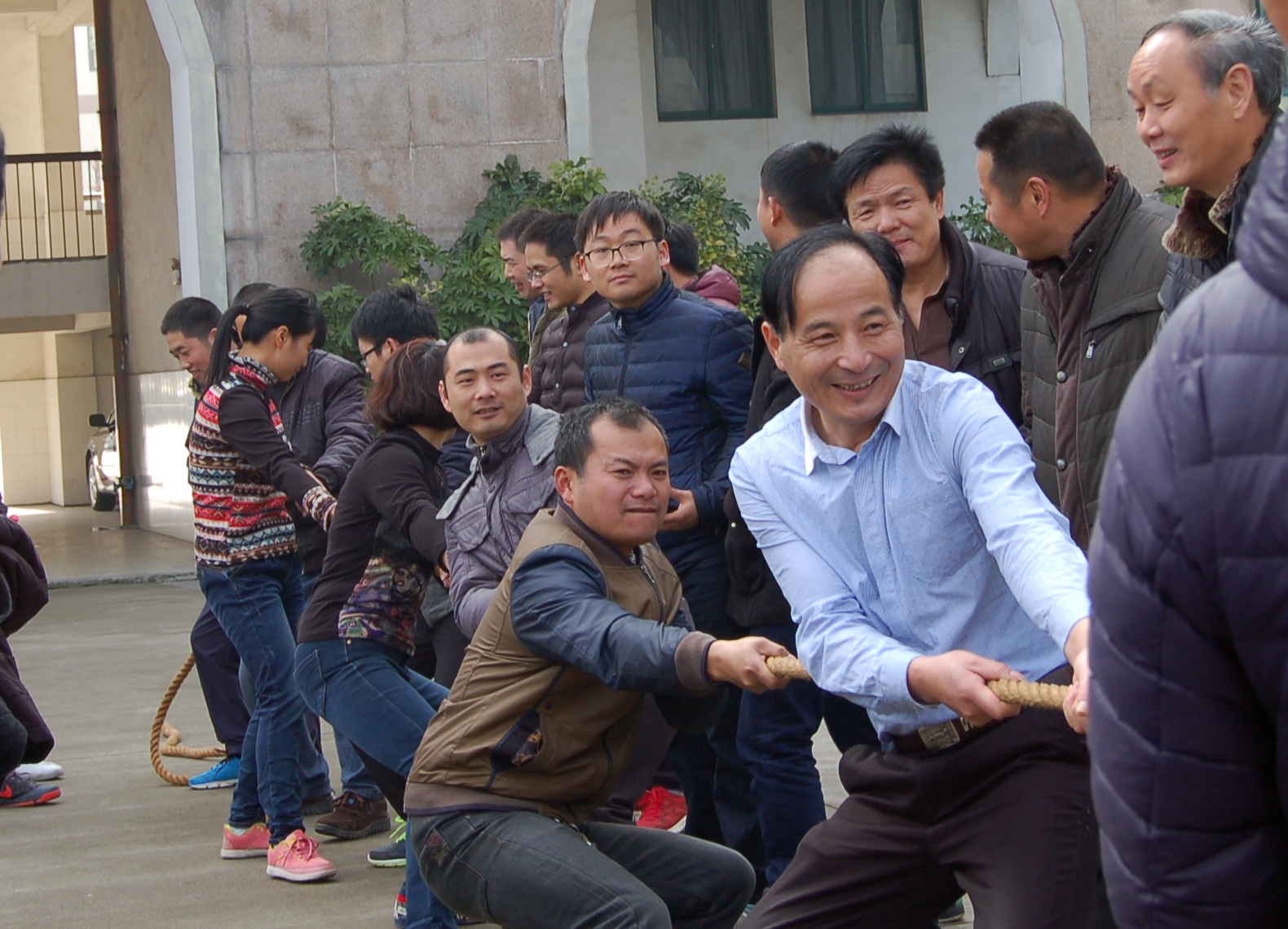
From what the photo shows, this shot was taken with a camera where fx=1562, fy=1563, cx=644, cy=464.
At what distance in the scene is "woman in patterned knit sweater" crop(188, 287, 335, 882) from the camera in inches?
203

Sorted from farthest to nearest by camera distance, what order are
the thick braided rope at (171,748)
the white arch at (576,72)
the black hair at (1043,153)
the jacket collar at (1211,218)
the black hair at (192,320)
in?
1. the white arch at (576,72)
2. the black hair at (192,320)
3. the thick braided rope at (171,748)
4. the black hair at (1043,153)
5. the jacket collar at (1211,218)

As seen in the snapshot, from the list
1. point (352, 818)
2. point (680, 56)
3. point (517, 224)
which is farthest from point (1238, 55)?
point (680, 56)

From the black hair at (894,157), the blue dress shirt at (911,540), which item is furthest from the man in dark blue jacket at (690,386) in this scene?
the blue dress shirt at (911,540)

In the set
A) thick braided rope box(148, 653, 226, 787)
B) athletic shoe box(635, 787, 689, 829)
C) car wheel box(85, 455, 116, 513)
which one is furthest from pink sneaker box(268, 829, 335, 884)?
car wheel box(85, 455, 116, 513)

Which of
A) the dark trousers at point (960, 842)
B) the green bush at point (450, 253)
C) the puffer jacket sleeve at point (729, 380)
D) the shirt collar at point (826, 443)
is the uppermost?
the green bush at point (450, 253)

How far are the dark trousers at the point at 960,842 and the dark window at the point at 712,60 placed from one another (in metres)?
12.9

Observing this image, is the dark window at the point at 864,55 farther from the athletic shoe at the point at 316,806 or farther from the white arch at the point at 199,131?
the athletic shoe at the point at 316,806

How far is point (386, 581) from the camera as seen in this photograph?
4.49 m

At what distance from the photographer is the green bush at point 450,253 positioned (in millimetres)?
11734

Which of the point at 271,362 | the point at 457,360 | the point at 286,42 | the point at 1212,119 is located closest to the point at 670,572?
the point at 457,360

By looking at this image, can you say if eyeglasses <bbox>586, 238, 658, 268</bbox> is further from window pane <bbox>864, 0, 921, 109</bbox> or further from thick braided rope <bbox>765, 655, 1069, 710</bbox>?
window pane <bbox>864, 0, 921, 109</bbox>

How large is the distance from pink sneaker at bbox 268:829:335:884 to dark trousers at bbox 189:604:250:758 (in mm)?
1274

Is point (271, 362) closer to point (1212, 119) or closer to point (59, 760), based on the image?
point (59, 760)

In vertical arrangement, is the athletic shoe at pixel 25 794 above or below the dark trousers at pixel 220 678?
below
